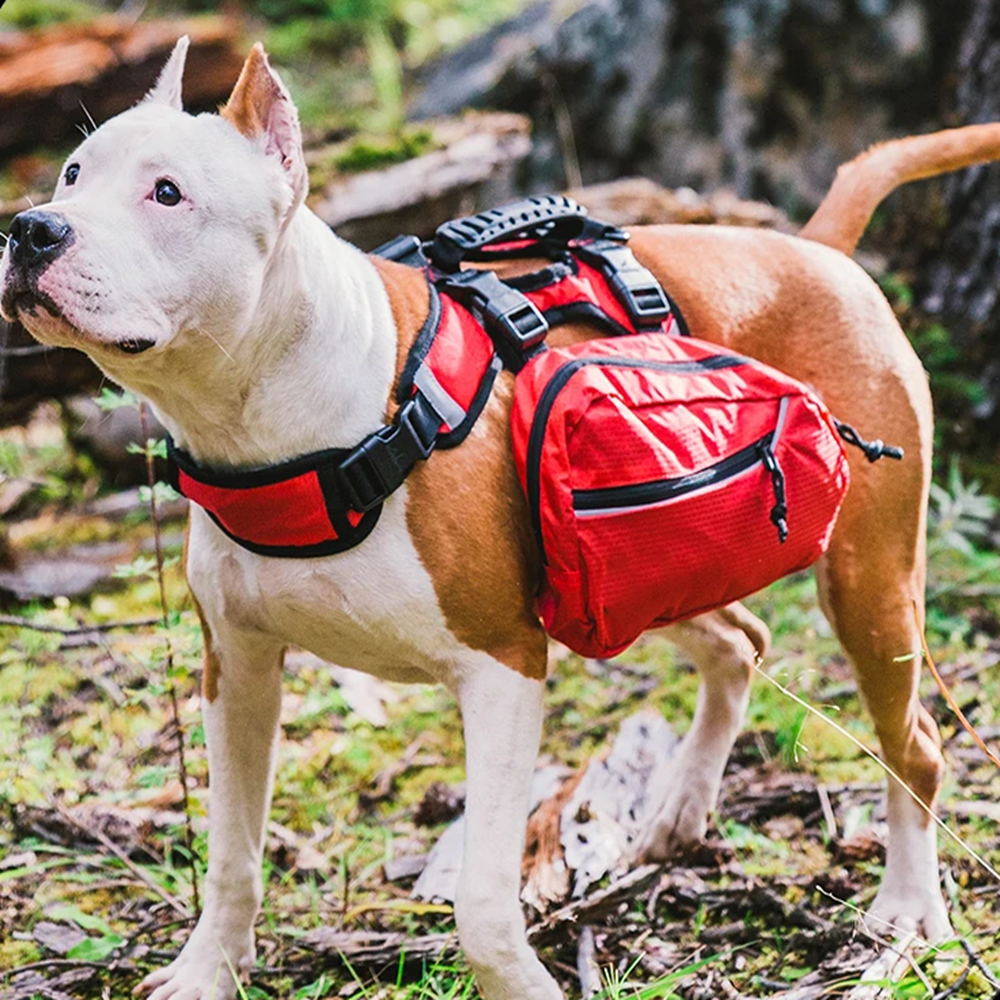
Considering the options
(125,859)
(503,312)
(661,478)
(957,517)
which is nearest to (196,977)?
(125,859)

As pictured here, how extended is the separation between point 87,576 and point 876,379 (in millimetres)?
3356

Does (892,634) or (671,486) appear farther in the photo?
Result: (892,634)

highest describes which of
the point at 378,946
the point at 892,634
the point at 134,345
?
the point at 134,345

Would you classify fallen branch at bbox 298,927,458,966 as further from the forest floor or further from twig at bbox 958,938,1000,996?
twig at bbox 958,938,1000,996

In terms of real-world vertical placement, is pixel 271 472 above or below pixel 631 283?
below

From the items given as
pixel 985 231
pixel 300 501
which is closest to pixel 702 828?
pixel 300 501

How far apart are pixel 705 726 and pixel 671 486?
4.04 feet

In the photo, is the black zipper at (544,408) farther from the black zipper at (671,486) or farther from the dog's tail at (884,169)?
the dog's tail at (884,169)

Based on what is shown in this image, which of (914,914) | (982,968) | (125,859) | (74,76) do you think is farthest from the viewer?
(74,76)

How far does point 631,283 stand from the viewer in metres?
3.16

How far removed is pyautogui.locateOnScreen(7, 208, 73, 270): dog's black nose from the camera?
2.28 metres

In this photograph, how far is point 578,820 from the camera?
357cm

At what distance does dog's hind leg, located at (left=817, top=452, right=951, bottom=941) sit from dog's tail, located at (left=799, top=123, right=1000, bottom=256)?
688 millimetres

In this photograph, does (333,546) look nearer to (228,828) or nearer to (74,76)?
(228,828)
